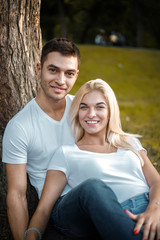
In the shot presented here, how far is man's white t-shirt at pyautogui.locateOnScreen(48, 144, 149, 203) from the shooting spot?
2.97m

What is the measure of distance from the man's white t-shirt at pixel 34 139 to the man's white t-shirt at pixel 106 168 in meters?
0.18

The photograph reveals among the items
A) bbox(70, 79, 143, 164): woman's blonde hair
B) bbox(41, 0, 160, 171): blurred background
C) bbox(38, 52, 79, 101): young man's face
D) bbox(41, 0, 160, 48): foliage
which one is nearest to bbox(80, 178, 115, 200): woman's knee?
bbox(70, 79, 143, 164): woman's blonde hair

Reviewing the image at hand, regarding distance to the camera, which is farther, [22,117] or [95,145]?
[95,145]

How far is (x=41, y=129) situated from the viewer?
3.26 metres

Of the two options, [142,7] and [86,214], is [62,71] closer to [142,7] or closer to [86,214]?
[86,214]

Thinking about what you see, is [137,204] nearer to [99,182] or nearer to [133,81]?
[99,182]

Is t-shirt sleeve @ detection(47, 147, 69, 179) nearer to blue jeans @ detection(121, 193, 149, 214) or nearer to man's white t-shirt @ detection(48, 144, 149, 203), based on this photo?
man's white t-shirt @ detection(48, 144, 149, 203)

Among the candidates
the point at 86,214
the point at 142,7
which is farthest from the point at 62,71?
A: the point at 142,7

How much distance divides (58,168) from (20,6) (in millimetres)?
1983

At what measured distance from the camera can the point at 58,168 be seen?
10.1 feet

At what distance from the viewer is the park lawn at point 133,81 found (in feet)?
29.5

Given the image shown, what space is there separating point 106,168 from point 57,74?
3.73 ft

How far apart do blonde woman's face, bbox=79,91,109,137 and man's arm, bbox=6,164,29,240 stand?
31.7 inches

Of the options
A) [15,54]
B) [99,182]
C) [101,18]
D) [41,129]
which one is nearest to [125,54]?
[101,18]
